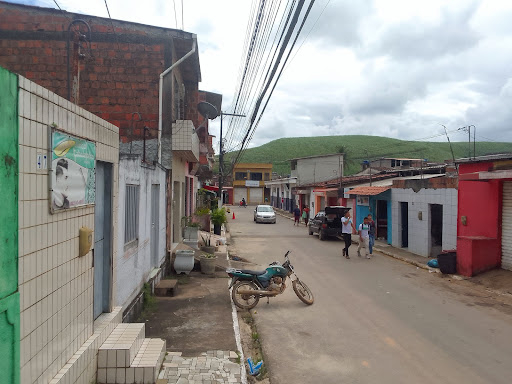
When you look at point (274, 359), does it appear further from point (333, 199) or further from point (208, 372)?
point (333, 199)

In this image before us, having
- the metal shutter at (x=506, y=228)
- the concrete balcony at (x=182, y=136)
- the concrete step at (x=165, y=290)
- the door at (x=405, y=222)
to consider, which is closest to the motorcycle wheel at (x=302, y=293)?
the concrete step at (x=165, y=290)

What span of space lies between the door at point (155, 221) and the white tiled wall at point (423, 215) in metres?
9.49

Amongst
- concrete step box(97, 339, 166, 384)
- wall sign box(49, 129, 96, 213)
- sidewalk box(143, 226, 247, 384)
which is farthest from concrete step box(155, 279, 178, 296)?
wall sign box(49, 129, 96, 213)

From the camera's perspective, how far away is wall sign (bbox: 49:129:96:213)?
350cm

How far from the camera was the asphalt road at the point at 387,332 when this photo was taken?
220 inches

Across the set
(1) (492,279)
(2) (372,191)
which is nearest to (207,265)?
(1) (492,279)

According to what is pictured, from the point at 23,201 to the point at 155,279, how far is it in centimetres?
666

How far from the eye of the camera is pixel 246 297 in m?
8.51

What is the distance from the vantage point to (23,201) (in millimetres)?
2963

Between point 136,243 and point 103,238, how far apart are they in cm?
221

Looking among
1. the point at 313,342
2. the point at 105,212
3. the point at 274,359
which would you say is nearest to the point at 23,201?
the point at 105,212

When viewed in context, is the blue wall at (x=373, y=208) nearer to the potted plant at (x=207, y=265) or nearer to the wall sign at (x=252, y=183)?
the potted plant at (x=207, y=265)

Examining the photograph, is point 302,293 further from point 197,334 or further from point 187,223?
point 187,223

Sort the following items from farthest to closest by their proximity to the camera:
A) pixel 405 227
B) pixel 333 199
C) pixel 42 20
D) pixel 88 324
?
pixel 333 199
pixel 405 227
pixel 42 20
pixel 88 324
